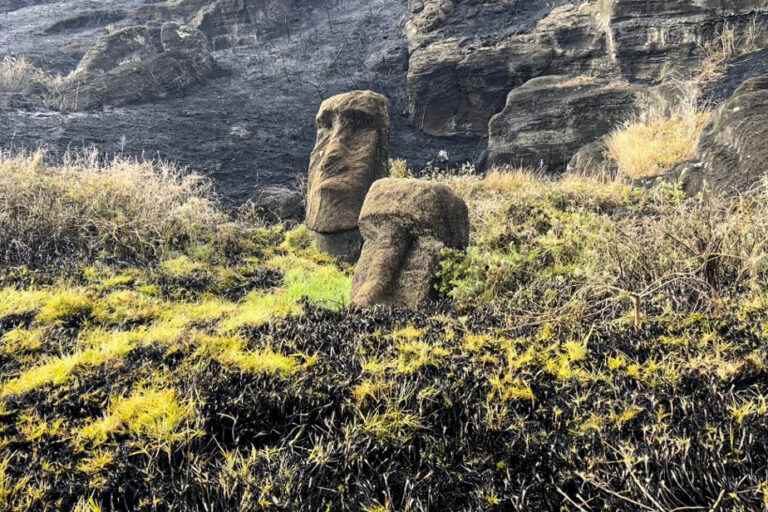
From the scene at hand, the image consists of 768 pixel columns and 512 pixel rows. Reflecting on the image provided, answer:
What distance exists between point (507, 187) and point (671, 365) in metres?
6.73

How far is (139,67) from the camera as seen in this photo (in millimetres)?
14984

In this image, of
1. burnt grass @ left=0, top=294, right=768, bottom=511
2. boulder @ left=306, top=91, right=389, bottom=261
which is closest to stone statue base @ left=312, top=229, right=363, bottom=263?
boulder @ left=306, top=91, right=389, bottom=261

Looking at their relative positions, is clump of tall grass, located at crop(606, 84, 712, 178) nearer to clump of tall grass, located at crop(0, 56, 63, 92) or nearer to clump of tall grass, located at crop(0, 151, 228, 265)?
clump of tall grass, located at crop(0, 151, 228, 265)

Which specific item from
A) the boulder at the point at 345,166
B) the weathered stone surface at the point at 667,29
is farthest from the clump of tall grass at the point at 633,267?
the weathered stone surface at the point at 667,29

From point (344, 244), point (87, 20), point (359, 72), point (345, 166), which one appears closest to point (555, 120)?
point (345, 166)

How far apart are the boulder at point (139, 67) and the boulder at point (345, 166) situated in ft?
32.8

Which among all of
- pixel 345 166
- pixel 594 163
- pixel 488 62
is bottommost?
pixel 594 163

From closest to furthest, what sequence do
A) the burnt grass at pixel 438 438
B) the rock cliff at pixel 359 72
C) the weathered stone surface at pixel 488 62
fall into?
the burnt grass at pixel 438 438, the rock cliff at pixel 359 72, the weathered stone surface at pixel 488 62

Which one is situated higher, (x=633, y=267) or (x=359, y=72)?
(x=359, y=72)

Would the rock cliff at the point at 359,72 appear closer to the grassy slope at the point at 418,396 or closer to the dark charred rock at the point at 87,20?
the dark charred rock at the point at 87,20

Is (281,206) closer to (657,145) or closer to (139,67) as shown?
(657,145)

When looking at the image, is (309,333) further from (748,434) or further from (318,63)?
(318,63)

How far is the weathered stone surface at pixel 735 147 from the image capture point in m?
4.86

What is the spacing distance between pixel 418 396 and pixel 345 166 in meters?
4.85
